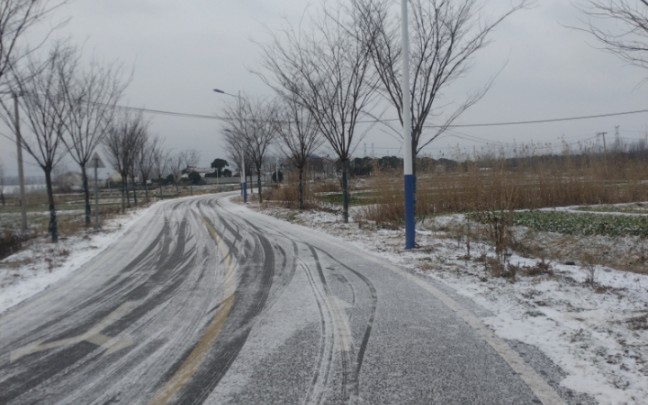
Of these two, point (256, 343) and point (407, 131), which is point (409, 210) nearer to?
point (407, 131)

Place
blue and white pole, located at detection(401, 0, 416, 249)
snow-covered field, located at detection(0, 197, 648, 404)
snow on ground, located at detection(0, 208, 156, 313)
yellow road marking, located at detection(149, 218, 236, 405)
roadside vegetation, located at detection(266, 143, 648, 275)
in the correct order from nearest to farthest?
yellow road marking, located at detection(149, 218, 236, 405) → snow-covered field, located at detection(0, 197, 648, 404) → snow on ground, located at detection(0, 208, 156, 313) → blue and white pole, located at detection(401, 0, 416, 249) → roadside vegetation, located at detection(266, 143, 648, 275)

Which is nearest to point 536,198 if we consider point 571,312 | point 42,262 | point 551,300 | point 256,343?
point 551,300

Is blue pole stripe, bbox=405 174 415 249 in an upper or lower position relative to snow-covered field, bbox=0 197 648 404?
upper

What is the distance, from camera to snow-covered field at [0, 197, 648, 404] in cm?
330

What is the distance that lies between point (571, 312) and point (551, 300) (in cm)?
47

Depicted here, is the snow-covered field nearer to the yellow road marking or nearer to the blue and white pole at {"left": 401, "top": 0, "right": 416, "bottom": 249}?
the blue and white pole at {"left": 401, "top": 0, "right": 416, "bottom": 249}

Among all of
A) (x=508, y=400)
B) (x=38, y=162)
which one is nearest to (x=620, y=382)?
(x=508, y=400)

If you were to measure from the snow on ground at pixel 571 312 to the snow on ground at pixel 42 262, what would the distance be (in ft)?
19.4

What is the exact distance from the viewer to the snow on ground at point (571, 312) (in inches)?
127

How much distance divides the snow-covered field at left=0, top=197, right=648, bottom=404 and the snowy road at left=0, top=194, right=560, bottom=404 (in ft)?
1.17

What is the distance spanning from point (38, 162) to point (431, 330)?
43.4ft

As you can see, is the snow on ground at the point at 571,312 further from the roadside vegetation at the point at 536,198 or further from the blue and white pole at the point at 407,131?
the roadside vegetation at the point at 536,198

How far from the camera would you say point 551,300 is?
5152mm

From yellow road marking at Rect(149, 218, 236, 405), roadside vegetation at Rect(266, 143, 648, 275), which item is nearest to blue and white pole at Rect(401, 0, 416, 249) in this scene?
roadside vegetation at Rect(266, 143, 648, 275)
